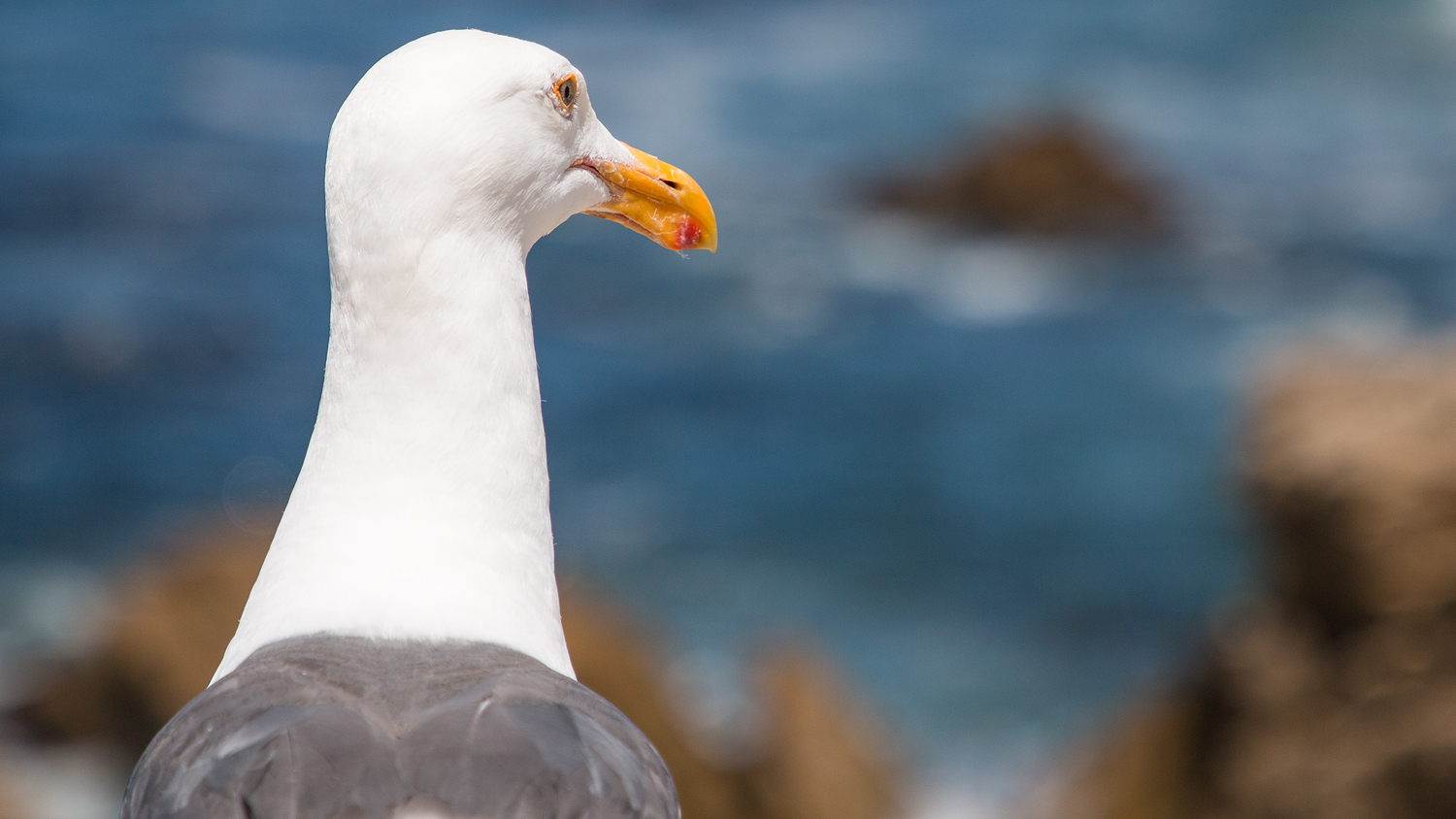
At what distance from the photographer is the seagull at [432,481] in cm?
253

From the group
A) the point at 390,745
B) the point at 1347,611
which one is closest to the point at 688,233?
the point at 390,745

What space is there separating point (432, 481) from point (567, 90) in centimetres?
90

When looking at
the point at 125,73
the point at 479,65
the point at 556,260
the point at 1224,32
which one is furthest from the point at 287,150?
the point at 479,65

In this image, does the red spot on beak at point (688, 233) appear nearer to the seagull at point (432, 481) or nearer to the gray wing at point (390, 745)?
the seagull at point (432, 481)

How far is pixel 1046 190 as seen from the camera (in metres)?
21.3

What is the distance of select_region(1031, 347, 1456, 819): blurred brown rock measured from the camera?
615 cm

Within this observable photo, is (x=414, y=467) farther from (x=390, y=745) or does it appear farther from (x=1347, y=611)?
(x=1347, y=611)

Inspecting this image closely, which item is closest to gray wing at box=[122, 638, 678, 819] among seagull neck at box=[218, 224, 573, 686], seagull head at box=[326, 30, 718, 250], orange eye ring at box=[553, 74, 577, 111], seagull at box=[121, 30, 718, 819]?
seagull at box=[121, 30, 718, 819]

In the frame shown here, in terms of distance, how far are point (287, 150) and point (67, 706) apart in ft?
49.5

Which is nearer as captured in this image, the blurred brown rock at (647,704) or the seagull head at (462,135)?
the seagull head at (462,135)

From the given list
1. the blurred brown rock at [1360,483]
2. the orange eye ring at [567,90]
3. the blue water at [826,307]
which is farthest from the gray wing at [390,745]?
the blue water at [826,307]

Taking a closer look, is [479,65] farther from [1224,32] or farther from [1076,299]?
[1224,32]

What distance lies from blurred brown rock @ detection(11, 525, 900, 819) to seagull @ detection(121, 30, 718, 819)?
164 inches

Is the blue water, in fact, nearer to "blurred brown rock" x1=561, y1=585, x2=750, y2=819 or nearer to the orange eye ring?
"blurred brown rock" x1=561, y1=585, x2=750, y2=819
